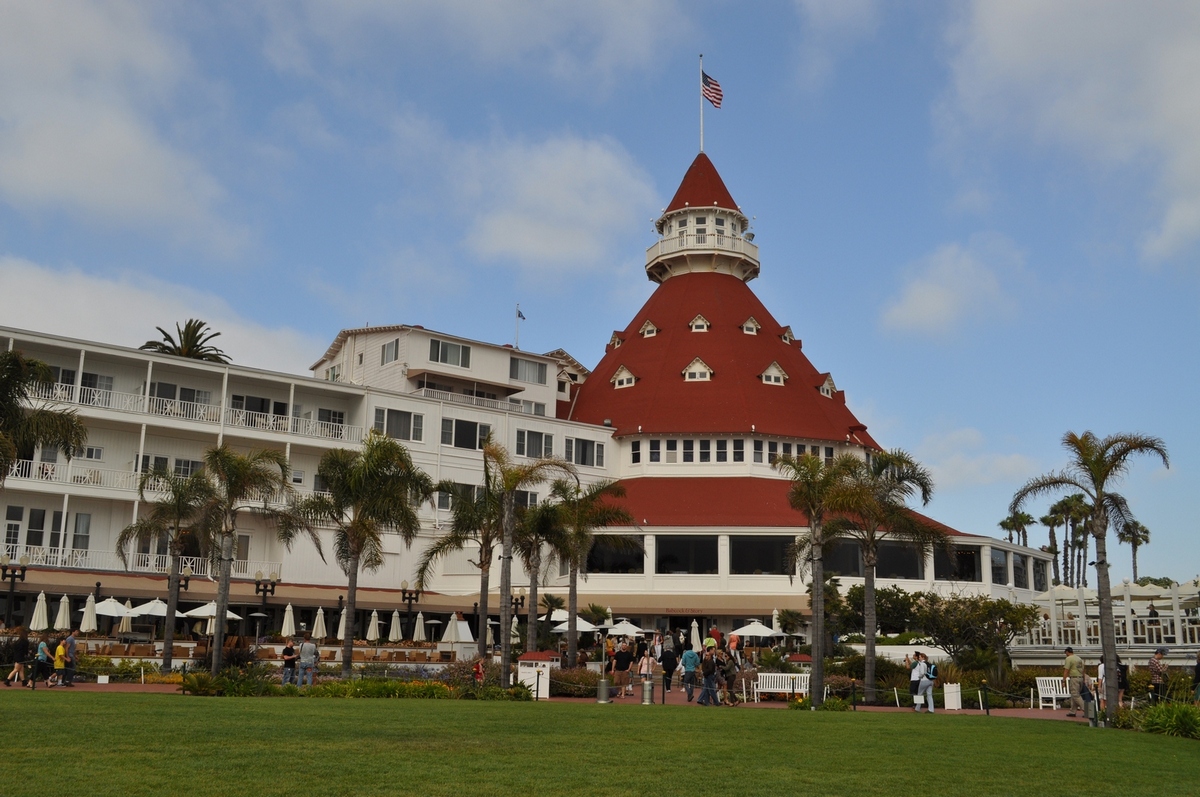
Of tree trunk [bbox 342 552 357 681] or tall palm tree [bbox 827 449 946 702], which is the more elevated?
tall palm tree [bbox 827 449 946 702]

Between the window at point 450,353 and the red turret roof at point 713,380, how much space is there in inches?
369

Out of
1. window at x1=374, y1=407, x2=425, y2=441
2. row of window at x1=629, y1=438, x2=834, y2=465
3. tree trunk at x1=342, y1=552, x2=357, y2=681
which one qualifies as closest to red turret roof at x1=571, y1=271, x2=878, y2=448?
row of window at x1=629, y1=438, x2=834, y2=465

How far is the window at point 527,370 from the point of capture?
209ft

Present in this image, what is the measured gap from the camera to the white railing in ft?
236

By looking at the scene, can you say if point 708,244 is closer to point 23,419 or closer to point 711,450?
point 711,450

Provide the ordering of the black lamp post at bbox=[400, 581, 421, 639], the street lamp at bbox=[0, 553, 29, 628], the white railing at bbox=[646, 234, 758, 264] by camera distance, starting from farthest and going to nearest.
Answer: the white railing at bbox=[646, 234, 758, 264]
the black lamp post at bbox=[400, 581, 421, 639]
the street lamp at bbox=[0, 553, 29, 628]

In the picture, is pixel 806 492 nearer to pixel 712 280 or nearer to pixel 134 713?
pixel 134 713

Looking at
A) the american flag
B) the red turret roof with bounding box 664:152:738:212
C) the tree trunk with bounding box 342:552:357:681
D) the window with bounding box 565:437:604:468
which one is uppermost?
the american flag

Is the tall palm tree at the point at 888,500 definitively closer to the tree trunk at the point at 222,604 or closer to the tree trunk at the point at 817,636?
the tree trunk at the point at 817,636

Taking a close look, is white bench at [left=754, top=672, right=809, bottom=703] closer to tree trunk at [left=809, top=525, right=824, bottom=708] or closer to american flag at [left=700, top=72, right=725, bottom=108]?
tree trunk at [left=809, top=525, right=824, bottom=708]

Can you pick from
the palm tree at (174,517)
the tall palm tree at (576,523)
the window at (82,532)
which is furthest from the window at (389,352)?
the tall palm tree at (576,523)

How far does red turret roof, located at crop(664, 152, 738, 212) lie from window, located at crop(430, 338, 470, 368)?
65.7 feet

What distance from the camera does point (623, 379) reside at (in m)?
67.4

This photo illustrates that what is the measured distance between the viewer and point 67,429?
27328 mm
